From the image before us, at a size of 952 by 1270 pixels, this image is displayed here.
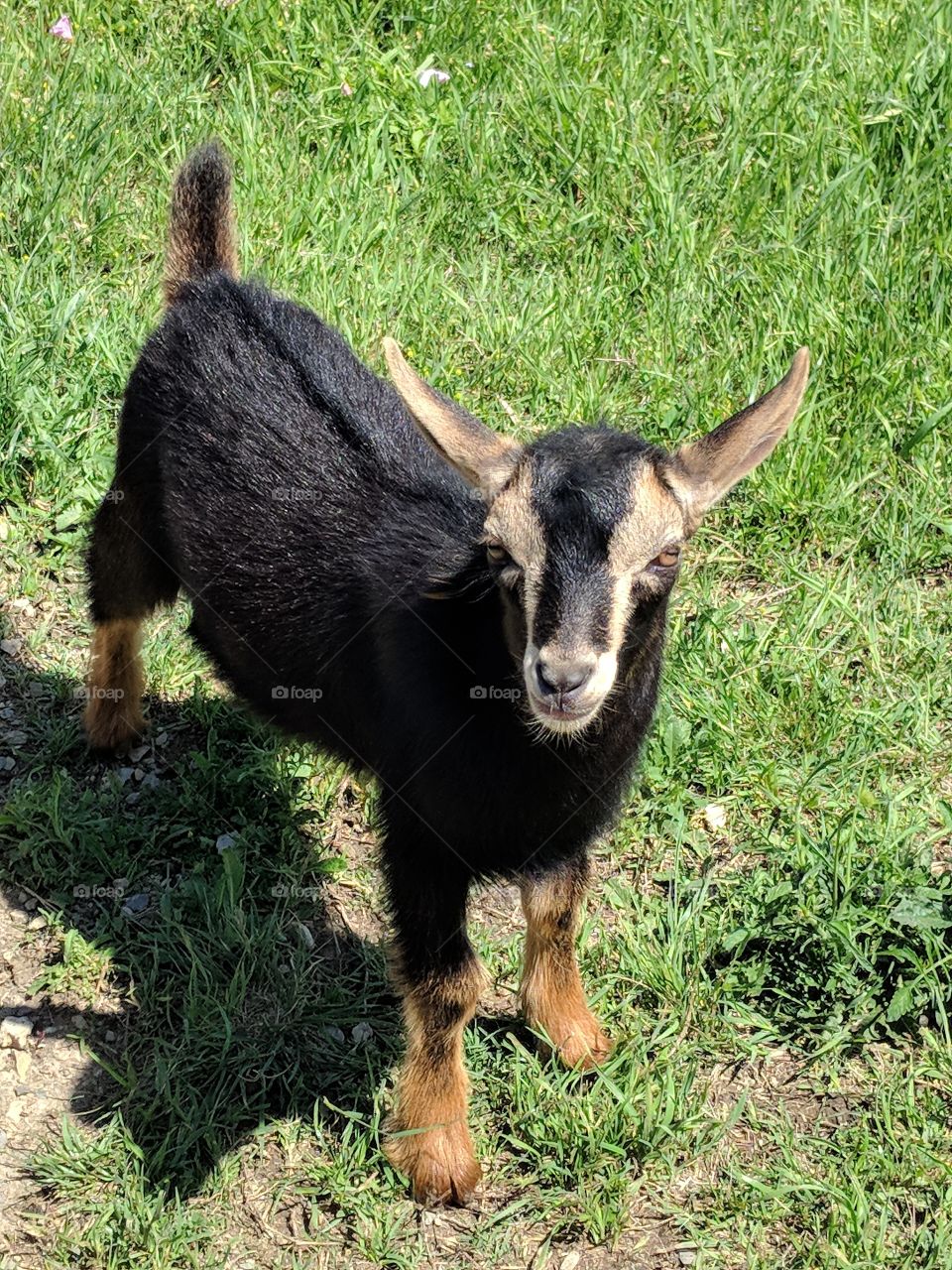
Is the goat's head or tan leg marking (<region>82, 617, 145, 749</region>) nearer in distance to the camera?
the goat's head

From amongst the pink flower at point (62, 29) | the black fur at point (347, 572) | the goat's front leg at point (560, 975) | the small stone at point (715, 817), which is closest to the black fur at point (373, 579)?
the black fur at point (347, 572)

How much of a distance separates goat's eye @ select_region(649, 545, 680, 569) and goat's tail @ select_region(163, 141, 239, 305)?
6.83 ft

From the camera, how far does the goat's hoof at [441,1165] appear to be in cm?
403

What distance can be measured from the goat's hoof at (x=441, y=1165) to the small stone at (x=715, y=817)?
129 cm

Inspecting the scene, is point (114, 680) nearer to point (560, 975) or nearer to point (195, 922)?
point (195, 922)

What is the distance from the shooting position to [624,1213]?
3998 millimetres

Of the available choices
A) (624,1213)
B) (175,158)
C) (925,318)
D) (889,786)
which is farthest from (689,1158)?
(175,158)

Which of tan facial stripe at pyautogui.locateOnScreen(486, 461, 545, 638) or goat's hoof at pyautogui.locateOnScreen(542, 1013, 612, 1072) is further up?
tan facial stripe at pyautogui.locateOnScreen(486, 461, 545, 638)

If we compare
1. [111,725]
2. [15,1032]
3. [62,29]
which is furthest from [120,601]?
[62,29]

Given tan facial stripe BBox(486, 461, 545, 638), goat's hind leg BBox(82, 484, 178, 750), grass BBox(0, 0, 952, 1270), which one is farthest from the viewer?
goat's hind leg BBox(82, 484, 178, 750)

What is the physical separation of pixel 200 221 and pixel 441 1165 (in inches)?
114

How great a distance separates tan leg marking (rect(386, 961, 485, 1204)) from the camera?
13.2 ft

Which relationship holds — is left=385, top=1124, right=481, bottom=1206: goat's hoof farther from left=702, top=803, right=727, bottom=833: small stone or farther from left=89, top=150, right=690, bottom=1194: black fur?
left=702, top=803, right=727, bottom=833: small stone

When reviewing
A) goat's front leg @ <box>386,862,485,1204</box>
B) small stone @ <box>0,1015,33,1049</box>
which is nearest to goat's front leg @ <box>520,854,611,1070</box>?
goat's front leg @ <box>386,862,485,1204</box>
